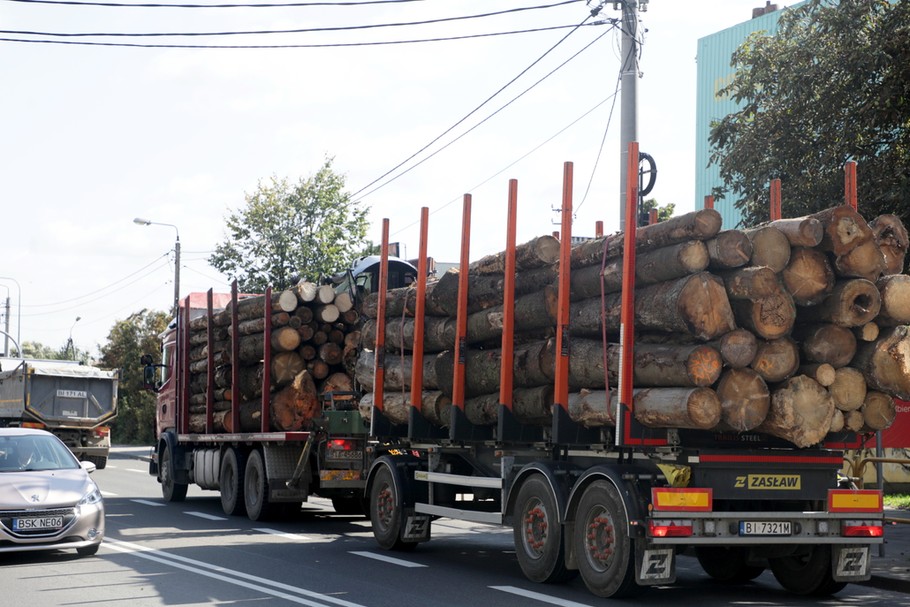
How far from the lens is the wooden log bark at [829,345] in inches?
387

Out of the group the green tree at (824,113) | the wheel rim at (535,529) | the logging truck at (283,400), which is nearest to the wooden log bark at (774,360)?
the wheel rim at (535,529)

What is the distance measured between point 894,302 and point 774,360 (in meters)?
1.26

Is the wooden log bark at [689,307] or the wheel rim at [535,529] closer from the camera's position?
the wooden log bark at [689,307]

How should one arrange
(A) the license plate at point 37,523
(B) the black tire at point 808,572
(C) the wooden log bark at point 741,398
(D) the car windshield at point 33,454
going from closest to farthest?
(C) the wooden log bark at point 741,398, (B) the black tire at point 808,572, (A) the license plate at point 37,523, (D) the car windshield at point 33,454

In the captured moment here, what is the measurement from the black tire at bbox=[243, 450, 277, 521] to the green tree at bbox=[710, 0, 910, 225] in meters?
7.53

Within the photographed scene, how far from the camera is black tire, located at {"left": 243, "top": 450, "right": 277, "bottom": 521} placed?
17.7 metres

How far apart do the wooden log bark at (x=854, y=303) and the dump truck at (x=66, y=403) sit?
2547cm

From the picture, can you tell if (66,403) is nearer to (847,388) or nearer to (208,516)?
(208,516)

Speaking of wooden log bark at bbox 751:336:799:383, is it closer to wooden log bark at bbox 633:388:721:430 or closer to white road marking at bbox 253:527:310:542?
wooden log bark at bbox 633:388:721:430

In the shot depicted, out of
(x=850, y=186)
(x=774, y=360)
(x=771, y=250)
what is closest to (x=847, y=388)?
(x=774, y=360)

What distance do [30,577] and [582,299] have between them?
562 cm

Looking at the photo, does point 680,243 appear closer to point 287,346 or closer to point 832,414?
point 832,414

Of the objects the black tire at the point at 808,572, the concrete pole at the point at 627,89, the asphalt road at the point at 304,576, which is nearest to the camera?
the asphalt road at the point at 304,576

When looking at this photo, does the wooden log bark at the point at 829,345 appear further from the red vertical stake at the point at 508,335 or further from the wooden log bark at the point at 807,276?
the red vertical stake at the point at 508,335
